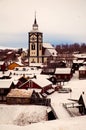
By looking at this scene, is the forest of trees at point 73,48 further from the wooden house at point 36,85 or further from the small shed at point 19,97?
the small shed at point 19,97

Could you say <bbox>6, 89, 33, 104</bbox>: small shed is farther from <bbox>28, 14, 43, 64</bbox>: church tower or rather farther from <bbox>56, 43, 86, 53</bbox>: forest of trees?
<bbox>56, 43, 86, 53</bbox>: forest of trees

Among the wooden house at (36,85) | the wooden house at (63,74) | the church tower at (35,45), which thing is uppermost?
the church tower at (35,45)

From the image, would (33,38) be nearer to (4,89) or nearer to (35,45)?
(35,45)

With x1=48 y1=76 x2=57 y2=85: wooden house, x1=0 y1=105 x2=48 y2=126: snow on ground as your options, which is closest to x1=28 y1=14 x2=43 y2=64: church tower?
x1=48 y1=76 x2=57 y2=85: wooden house

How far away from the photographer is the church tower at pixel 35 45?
26344 millimetres

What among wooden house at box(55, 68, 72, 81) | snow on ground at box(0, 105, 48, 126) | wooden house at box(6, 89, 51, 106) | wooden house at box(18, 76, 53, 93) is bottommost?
snow on ground at box(0, 105, 48, 126)

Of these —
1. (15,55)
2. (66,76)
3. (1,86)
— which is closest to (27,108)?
(1,86)

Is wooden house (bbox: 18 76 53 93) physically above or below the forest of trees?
below

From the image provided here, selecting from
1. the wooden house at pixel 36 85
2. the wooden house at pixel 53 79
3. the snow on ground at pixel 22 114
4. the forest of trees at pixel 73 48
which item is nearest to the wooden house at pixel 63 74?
the wooden house at pixel 53 79

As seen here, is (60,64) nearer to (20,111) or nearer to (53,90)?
(53,90)

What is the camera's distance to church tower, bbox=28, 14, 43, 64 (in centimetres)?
2634

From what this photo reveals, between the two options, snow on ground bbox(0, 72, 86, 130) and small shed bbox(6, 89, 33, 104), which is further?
small shed bbox(6, 89, 33, 104)

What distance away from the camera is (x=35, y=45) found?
26625 mm

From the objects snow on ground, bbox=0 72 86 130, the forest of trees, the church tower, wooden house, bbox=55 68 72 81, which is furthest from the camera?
the forest of trees
